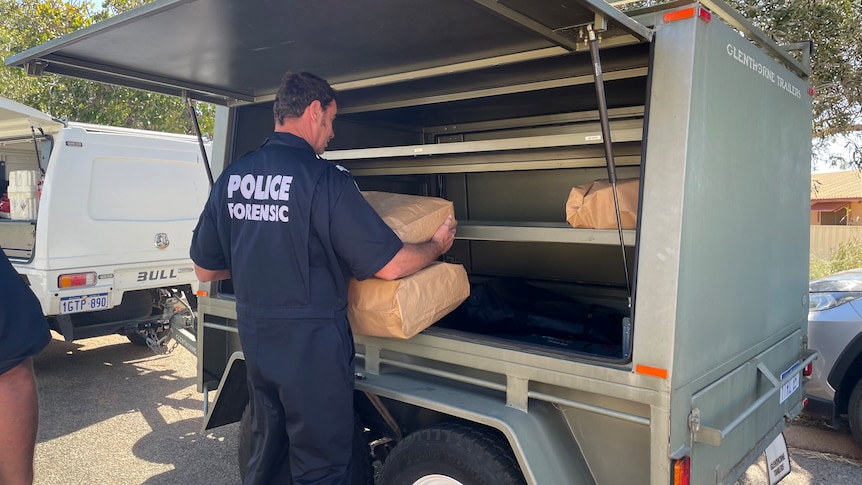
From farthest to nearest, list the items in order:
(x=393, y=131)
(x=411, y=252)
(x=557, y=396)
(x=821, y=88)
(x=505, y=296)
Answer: (x=821, y=88) < (x=393, y=131) < (x=505, y=296) < (x=411, y=252) < (x=557, y=396)

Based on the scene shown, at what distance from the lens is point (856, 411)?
13.0 feet

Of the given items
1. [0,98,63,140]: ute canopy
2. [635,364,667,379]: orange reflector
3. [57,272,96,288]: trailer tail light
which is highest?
[0,98,63,140]: ute canopy

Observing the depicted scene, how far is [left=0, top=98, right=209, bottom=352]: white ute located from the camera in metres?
5.14

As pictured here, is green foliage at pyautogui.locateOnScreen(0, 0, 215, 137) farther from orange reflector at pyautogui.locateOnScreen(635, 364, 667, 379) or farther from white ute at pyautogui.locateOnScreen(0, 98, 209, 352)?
orange reflector at pyautogui.locateOnScreen(635, 364, 667, 379)

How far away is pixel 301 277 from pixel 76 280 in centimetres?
398

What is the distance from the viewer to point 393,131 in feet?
13.5

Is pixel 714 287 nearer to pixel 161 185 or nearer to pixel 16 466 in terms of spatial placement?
pixel 16 466

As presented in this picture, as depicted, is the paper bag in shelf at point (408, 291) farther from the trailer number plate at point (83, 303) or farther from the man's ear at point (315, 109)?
the trailer number plate at point (83, 303)

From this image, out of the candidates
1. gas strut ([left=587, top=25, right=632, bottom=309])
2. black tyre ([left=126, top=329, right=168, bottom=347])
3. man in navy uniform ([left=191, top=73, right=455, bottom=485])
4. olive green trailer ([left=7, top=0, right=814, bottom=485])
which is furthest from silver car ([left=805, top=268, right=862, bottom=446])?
black tyre ([left=126, top=329, right=168, bottom=347])

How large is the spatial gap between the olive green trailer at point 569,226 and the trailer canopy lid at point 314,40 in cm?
1

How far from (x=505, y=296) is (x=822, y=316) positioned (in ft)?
7.60

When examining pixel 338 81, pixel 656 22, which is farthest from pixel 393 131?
pixel 656 22

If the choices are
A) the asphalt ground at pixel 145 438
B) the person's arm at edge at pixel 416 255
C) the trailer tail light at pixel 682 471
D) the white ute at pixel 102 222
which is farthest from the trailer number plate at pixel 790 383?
the white ute at pixel 102 222

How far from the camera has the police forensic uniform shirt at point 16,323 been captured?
2.28 meters
